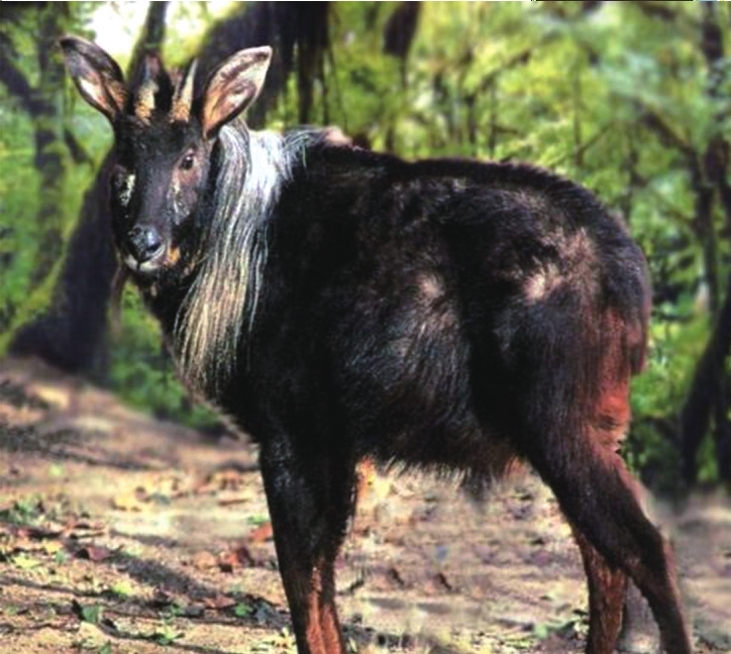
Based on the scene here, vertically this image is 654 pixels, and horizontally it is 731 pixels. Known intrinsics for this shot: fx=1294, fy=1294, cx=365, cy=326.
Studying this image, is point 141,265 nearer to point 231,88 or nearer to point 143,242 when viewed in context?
point 143,242

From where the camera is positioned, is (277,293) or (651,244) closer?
(277,293)

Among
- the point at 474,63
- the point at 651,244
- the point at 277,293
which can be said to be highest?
the point at 474,63

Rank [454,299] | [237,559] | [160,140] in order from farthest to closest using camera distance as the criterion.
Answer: [237,559], [160,140], [454,299]

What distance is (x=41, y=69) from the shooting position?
5.50m

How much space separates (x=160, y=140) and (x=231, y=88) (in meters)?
0.30

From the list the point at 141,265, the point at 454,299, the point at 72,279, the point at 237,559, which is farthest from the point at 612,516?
A: the point at 72,279

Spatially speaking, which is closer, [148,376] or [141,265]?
[141,265]

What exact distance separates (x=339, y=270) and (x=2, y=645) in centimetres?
161

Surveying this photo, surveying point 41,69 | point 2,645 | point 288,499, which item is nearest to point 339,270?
point 288,499

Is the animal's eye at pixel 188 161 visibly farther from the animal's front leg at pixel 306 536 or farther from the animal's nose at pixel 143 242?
the animal's front leg at pixel 306 536

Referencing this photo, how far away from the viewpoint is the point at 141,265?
151 inches

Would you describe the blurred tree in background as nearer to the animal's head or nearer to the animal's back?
the animal's head

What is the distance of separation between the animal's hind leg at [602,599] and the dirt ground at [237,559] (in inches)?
12.0

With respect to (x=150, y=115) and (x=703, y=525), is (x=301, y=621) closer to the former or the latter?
(x=150, y=115)
